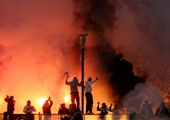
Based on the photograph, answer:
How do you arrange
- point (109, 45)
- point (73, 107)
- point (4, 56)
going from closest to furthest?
1. point (73, 107)
2. point (4, 56)
3. point (109, 45)

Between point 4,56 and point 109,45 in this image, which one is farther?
point 109,45

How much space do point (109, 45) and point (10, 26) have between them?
7.06 meters

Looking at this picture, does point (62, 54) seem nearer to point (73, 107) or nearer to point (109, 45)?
point (109, 45)

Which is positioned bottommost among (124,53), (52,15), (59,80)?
(59,80)

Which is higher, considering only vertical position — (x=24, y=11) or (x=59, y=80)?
(x=24, y=11)

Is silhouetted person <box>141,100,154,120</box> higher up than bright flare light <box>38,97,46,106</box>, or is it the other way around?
bright flare light <box>38,97,46,106</box>

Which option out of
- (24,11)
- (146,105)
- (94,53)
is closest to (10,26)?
(24,11)

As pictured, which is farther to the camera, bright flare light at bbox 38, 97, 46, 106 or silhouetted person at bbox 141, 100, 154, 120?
bright flare light at bbox 38, 97, 46, 106

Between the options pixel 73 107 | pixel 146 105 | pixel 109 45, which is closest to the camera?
pixel 73 107

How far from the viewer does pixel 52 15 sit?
31906 mm

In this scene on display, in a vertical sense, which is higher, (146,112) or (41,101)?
(41,101)

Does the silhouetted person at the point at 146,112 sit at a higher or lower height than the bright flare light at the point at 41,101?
lower

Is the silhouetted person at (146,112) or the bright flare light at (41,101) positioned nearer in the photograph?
the silhouetted person at (146,112)

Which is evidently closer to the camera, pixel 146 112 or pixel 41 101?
pixel 146 112
